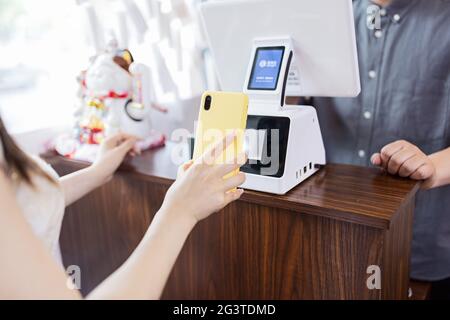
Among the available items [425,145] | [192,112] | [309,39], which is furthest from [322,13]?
[192,112]

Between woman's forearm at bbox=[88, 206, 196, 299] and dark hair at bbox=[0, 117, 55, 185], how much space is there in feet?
0.70

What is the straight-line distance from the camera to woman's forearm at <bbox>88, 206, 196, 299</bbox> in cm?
50

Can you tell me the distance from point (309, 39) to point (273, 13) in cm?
9

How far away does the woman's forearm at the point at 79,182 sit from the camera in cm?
88

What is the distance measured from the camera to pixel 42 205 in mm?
638

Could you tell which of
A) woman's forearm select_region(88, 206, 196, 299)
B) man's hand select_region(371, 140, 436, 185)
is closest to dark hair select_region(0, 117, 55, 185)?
woman's forearm select_region(88, 206, 196, 299)

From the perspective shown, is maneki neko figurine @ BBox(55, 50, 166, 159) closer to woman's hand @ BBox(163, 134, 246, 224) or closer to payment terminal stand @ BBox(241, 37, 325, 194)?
payment terminal stand @ BBox(241, 37, 325, 194)

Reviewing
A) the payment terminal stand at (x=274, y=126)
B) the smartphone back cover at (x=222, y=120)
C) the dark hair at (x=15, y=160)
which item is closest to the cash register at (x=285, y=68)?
the payment terminal stand at (x=274, y=126)

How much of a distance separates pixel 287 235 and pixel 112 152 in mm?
475

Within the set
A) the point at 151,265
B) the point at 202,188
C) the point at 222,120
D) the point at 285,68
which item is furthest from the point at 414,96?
the point at 151,265

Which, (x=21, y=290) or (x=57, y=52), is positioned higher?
(x=57, y=52)

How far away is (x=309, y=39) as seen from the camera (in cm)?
80

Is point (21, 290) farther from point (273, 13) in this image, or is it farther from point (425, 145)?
point (425, 145)

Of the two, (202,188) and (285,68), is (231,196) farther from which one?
(285,68)
